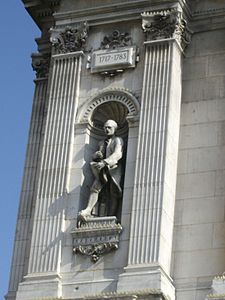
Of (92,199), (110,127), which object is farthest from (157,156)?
(92,199)

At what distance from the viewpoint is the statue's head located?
1610 inches

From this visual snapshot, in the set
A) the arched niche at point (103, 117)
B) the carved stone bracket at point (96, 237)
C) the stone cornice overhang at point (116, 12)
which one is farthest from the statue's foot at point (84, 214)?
the stone cornice overhang at point (116, 12)

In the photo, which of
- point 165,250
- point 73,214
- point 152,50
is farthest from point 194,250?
point 152,50

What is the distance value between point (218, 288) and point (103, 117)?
23.9 feet

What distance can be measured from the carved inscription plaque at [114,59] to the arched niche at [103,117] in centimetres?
80

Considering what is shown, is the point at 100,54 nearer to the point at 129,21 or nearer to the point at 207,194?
the point at 129,21

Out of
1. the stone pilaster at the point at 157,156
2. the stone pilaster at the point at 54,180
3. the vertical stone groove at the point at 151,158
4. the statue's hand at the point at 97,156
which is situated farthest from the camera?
the statue's hand at the point at 97,156

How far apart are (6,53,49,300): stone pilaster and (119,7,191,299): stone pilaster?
402 cm

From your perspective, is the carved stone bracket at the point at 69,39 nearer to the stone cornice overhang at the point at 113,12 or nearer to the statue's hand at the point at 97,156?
the stone cornice overhang at the point at 113,12

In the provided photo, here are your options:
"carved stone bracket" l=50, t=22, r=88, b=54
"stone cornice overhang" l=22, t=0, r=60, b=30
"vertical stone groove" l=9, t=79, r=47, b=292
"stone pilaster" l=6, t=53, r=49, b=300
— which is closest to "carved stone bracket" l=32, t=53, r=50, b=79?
"stone pilaster" l=6, t=53, r=49, b=300

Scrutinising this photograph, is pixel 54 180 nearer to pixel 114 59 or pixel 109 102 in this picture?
pixel 109 102

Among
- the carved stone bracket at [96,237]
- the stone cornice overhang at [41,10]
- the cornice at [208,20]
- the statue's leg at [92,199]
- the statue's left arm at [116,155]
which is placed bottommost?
the carved stone bracket at [96,237]

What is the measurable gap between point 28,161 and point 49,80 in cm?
265

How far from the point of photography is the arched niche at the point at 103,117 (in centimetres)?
4062
